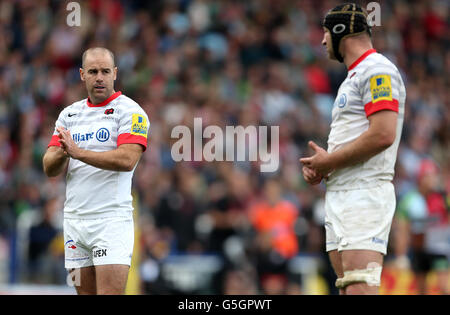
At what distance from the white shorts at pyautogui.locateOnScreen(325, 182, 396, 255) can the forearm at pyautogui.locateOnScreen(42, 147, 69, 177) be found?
6.78 feet

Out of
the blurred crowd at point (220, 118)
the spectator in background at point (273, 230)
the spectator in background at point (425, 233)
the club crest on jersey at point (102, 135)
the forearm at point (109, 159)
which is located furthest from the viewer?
the spectator in background at point (273, 230)

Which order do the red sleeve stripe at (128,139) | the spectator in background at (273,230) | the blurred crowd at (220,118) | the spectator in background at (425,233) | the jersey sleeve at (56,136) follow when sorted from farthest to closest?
1. the spectator in background at (273,230)
2. the blurred crowd at (220,118)
3. the spectator in background at (425,233)
4. the jersey sleeve at (56,136)
5. the red sleeve stripe at (128,139)

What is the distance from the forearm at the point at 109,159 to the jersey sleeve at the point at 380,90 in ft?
5.76

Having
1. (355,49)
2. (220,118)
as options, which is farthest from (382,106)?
(220,118)

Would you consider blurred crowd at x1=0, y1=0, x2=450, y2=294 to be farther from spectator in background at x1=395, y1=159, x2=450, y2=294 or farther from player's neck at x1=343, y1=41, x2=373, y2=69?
player's neck at x1=343, y1=41, x2=373, y2=69

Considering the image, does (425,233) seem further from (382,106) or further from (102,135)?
(102,135)

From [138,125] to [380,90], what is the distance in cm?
182

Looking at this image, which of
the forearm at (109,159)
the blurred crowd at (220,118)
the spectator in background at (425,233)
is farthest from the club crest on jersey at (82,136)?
the spectator in background at (425,233)

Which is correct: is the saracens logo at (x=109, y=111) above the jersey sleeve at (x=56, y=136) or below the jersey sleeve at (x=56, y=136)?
above

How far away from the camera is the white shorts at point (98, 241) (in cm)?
552

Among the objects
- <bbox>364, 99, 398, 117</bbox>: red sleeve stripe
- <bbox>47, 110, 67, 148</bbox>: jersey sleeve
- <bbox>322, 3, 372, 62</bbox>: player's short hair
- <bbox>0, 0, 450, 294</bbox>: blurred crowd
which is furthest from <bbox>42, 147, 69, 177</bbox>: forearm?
<bbox>0, 0, 450, 294</bbox>: blurred crowd

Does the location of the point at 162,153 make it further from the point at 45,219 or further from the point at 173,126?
the point at 45,219

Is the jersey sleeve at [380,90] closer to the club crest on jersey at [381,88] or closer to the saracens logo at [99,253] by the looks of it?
the club crest on jersey at [381,88]

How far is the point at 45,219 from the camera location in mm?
11320
